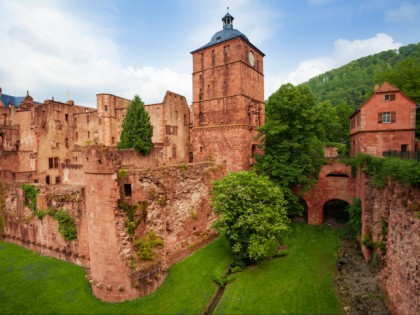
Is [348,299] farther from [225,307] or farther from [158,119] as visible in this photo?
[158,119]

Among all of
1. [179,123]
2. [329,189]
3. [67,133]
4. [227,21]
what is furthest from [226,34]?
[67,133]

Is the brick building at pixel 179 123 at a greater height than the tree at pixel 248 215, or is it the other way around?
the brick building at pixel 179 123

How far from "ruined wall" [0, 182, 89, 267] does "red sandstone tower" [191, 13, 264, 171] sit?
13.3 meters

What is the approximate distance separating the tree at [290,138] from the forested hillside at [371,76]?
1564 cm

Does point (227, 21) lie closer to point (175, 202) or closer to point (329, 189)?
point (329, 189)

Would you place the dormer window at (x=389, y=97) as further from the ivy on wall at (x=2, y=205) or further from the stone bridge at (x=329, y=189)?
the ivy on wall at (x=2, y=205)

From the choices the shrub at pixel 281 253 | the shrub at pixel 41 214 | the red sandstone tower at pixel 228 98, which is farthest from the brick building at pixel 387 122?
the shrub at pixel 41 214

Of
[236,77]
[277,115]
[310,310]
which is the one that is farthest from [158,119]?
[310,310]

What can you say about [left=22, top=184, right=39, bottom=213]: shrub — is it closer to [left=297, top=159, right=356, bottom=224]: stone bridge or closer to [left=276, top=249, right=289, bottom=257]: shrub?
[left=276, top=249, right=289, bottom=257]: shrub

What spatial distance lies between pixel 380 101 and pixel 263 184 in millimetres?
15098

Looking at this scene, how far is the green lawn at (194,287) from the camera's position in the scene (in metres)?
11.9

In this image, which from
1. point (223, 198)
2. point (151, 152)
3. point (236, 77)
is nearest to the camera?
point (223, 198)

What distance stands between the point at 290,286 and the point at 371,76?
244 feet

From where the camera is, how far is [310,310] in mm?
11570
